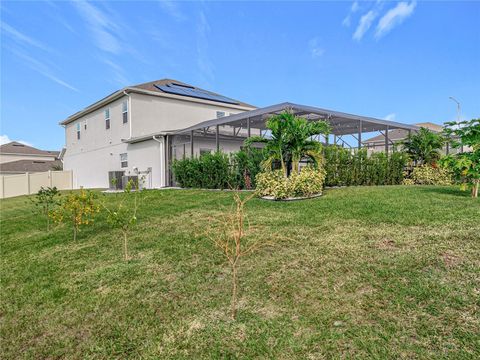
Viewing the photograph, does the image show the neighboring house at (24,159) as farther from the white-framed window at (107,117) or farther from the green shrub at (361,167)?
the green shrub at (361,167)

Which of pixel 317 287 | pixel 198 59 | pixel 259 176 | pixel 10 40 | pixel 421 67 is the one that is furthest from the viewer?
pixel 198 59

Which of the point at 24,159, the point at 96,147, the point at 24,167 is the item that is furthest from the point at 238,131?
the point at 24,159

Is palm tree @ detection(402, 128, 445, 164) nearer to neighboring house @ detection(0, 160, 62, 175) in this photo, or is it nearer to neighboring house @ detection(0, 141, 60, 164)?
neighboring house @ detection(0, 160, 62, 175)

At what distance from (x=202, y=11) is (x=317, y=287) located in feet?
33.4

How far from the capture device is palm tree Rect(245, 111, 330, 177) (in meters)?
8.71

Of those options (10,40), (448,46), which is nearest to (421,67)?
(448,46)

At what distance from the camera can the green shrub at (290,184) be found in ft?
26.7

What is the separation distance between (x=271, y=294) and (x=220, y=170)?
9343 millimetres

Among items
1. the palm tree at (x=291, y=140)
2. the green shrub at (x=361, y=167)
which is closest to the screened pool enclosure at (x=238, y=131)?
the green shrub at (x=361, y=167)

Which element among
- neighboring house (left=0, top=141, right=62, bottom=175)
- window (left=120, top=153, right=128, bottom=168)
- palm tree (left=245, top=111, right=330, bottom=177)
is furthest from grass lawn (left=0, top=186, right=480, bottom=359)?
neighboring house (left=0, top=141, right=62, bottom=175)

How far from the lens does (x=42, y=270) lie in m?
4.57

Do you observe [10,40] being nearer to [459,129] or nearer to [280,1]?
[280,1]

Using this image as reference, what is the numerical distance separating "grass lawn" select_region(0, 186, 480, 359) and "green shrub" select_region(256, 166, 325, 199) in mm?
2449

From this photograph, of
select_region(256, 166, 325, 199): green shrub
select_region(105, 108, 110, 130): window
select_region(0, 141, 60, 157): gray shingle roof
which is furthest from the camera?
select_region(0, 141, 60, 157): gray shingle roof
